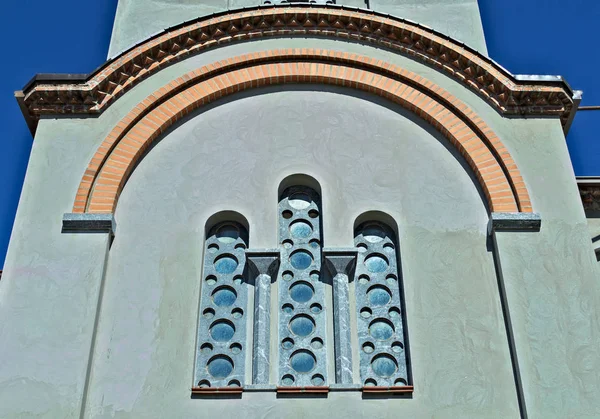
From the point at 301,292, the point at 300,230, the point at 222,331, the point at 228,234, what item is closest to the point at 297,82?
the point at 300,230

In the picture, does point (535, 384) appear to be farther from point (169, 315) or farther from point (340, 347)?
point (169, 315)

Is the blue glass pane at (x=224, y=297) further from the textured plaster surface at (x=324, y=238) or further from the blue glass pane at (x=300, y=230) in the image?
the blue glass pane at (x=300, y=230)

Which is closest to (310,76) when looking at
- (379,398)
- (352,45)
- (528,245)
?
(352,45)

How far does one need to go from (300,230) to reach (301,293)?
89 cm

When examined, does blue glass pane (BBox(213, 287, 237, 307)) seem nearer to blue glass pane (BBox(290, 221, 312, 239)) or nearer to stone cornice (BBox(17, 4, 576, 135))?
blue glass pane (BBox(290, 221, 312, 239))

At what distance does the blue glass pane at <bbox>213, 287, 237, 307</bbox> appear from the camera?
36.3 ft

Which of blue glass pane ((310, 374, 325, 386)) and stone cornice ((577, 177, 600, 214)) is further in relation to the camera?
stone cornice ((577, 177, 600, 214))

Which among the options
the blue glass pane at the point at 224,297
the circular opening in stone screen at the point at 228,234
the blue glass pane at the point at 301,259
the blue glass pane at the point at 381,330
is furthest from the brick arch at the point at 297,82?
the blue glass pane at the point at 301,259

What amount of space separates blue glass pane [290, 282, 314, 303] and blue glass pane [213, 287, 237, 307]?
2.20 ft

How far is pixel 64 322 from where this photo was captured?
10.4 m

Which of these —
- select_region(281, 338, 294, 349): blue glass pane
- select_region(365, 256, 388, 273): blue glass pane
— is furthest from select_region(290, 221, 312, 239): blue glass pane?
select_region(281, 338, 294, 349): blue glass pane

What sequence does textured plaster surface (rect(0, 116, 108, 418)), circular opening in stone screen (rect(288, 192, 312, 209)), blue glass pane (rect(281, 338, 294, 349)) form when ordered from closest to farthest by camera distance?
textured plaster surface (rect(0, 116, 108, 418)) → blue glass pane (rect(281, 338, 294, 349)) → circular opening in stone screen (rect(288, 192, 312, 209))

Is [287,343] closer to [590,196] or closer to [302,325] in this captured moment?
[302,325]

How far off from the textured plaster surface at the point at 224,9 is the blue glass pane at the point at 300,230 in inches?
143
